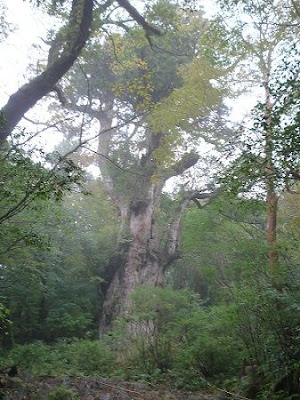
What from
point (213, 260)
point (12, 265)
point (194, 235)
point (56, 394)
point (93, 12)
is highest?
point (93, 12)

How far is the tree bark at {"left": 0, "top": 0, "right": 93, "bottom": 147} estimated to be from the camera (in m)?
9.85

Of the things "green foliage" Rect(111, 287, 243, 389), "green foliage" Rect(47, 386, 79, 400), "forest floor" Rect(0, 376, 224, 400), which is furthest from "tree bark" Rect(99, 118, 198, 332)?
"green foliage" Rect(47, 386, 79, 400)

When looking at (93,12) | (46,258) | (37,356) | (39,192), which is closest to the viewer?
(39,192)

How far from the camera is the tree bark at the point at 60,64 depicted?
9.85 metres

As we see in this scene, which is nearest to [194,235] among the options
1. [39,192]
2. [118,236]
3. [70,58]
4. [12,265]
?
[118,236]

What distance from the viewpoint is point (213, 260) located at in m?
11.0

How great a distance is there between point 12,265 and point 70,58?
17.0 ft

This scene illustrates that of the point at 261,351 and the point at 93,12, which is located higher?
the point at 93,12

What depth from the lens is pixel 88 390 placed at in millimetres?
5926

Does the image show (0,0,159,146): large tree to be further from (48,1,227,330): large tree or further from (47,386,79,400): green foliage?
(47,386,79,400): green foliage

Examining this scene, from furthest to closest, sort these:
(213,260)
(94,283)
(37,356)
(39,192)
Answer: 1. (94,283)
2. (213,260)
3. (37,356)
4. (39,192)

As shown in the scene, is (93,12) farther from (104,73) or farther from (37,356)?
(37,356)

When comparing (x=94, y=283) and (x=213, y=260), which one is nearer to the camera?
(x=213, y=260)

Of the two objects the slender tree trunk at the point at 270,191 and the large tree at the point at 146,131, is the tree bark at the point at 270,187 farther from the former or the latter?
the large tree at the point at 146,131
